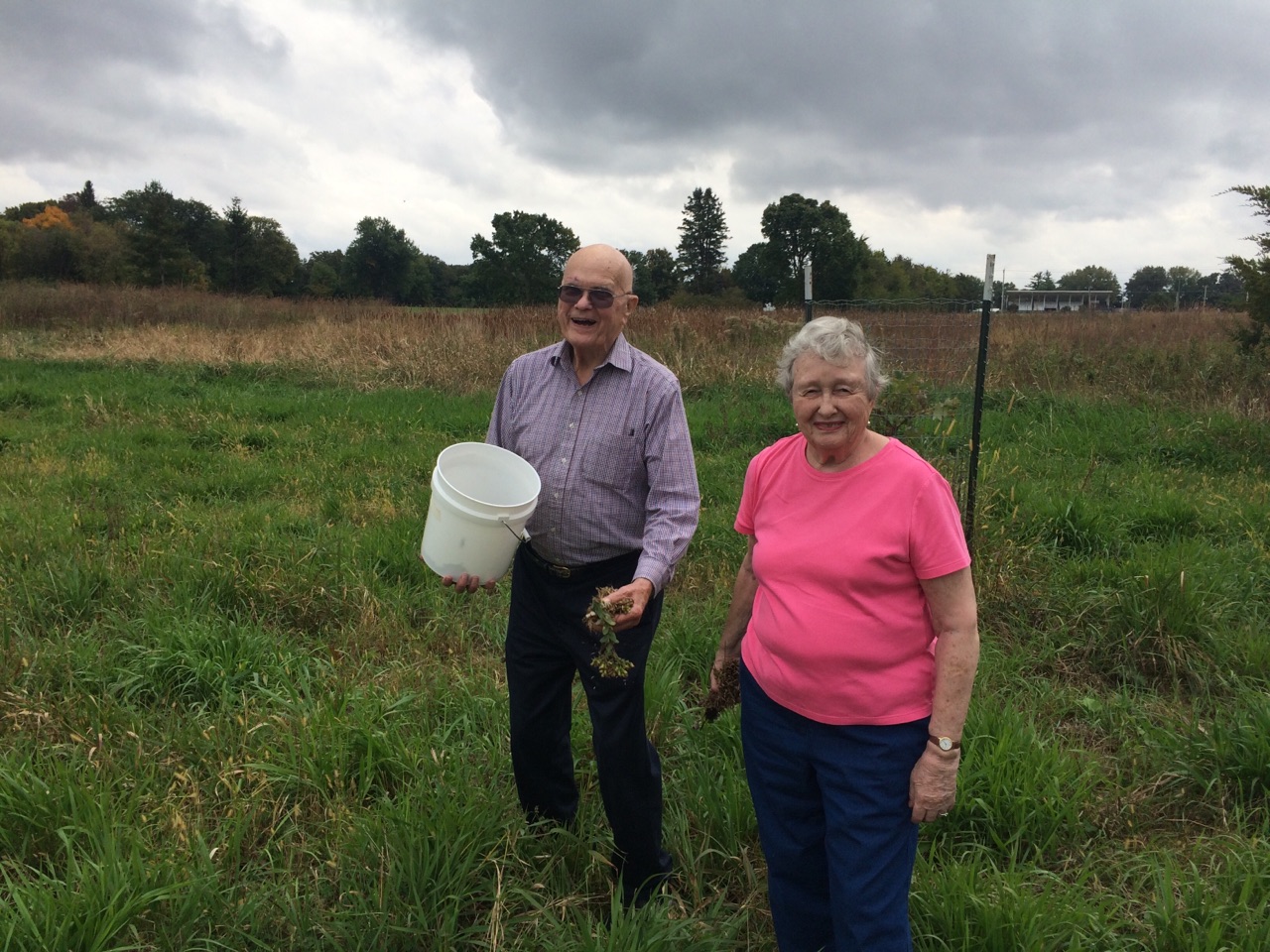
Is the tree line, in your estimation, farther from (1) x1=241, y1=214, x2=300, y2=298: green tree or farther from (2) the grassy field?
(2) the grassy field

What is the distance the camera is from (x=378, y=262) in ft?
191

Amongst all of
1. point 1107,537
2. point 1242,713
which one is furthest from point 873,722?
point 1107,537

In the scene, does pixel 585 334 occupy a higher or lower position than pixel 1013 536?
higher

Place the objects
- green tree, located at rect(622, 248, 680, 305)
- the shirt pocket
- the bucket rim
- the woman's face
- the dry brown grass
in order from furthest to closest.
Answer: green tree, located at rect(622, 248, 680, 305), the dry brown grass, the shirt pocket, the bucket rim, the woman's face

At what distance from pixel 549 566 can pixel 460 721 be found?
1087 mm

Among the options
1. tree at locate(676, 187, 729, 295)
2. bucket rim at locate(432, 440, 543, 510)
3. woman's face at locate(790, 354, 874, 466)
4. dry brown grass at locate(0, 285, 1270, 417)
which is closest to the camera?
woman's face at locate(790, 354, 874, 466)

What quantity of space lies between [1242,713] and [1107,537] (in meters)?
2.03

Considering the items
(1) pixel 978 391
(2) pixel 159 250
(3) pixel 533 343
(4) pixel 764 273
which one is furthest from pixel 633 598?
(4) pixel 764 273

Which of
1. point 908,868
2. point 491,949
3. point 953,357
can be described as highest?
point 953,357

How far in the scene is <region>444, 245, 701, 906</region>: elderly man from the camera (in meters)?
2.08

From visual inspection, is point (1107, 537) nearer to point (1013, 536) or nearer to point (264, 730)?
point (1013, 536)

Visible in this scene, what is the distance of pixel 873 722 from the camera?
5.30 ft

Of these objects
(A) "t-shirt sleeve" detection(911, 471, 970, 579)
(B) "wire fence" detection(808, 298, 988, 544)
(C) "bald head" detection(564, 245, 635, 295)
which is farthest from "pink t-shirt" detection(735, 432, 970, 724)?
(B) "wire fence" detection(808, 298, 988, 544)

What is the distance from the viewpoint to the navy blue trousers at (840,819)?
63.3 inches
